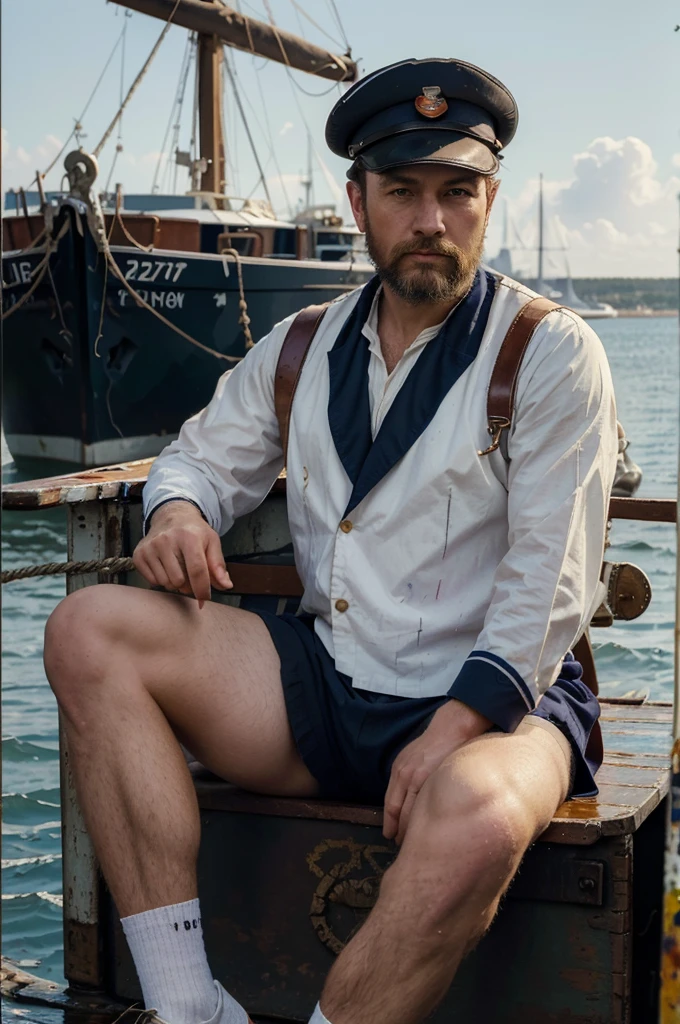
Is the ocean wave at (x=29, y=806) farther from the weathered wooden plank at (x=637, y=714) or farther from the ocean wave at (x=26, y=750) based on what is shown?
the weathered wooden plank at (x=637, y=714)

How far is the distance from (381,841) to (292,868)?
0.66 ft

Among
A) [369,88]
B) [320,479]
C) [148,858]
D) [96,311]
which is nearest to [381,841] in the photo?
[148,858]

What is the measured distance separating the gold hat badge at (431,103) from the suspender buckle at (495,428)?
23.1 inches

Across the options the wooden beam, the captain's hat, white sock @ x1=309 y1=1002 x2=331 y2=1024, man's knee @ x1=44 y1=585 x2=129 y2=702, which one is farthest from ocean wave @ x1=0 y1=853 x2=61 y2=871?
the wooden beam

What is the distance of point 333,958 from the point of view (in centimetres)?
236

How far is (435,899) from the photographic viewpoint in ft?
6.08

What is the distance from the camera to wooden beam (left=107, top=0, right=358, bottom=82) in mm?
16703

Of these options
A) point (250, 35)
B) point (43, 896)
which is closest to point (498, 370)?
point (43, 896)

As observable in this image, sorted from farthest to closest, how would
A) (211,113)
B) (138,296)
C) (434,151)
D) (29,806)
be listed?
(211,113) → (138,296) → (29,806) → (434,151)

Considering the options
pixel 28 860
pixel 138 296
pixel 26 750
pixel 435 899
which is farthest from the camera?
pixel 138 296

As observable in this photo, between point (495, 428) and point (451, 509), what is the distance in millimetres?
169

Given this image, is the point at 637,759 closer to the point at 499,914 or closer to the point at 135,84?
the point at 499,914

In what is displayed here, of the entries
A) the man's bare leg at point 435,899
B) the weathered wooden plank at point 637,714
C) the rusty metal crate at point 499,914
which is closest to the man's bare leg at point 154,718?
the rusty metal crate at point 499,914

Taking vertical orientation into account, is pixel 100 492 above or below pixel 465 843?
above
